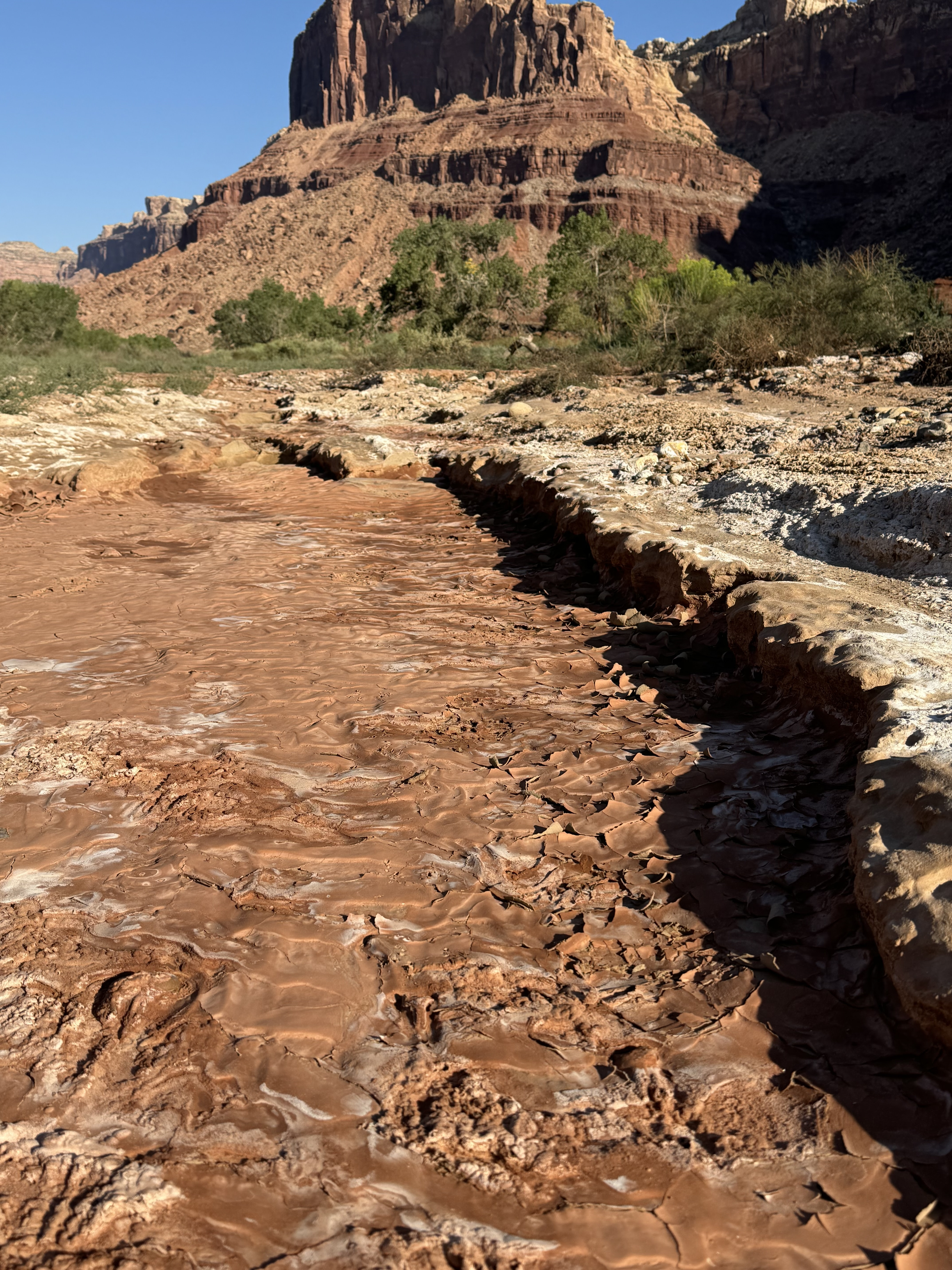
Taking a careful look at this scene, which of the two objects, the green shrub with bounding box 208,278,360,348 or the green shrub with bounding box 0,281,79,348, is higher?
the green shrub with bounding box 208,278,360,348

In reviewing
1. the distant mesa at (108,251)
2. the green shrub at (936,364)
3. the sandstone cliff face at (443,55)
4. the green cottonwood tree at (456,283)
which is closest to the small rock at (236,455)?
the green shrub at (936,364)

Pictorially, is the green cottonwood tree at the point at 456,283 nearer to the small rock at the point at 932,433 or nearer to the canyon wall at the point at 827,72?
the small rock at the point at 932,433

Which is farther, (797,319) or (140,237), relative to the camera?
(140,237)

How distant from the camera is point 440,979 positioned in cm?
220

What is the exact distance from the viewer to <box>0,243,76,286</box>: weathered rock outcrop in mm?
156750

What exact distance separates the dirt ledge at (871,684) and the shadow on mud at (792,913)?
12 cm

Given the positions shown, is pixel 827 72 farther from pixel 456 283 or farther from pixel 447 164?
pixel 456 283

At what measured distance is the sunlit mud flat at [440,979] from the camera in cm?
157

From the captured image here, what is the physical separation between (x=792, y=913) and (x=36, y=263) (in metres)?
193

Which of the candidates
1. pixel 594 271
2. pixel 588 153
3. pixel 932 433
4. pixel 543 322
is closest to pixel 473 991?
pixel 932 433

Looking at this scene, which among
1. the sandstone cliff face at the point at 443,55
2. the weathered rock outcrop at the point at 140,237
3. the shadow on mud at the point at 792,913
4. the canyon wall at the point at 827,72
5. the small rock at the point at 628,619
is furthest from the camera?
the weathered rock outcrop at the point at 140,237

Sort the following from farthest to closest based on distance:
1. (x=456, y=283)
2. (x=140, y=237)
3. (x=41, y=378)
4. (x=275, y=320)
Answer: (x=140, y=237) < (x=275, y=320) < (x=456, y=283) < (x=41, y=378)

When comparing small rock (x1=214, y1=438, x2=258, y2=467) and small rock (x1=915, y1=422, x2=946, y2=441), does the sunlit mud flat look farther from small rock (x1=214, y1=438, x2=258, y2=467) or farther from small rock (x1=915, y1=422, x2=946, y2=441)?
small rock (x1=214, y1=438, x2=258, y2=467)

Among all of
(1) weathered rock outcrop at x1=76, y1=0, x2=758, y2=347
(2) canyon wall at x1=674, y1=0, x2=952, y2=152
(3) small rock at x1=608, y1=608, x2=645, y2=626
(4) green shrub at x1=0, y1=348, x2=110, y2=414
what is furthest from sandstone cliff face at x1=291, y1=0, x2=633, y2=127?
(3) small rock at x1=608, y1=608, x2=645, y2=626
